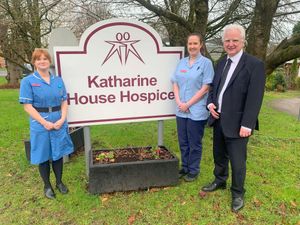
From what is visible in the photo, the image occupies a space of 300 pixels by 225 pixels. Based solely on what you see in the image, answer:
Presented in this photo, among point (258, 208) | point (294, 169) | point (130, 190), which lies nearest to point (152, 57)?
point (130, 190)

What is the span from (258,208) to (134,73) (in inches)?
85.3

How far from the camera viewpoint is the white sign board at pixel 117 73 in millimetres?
3416

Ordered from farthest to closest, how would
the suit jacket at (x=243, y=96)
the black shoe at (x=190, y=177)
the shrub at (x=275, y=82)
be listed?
the shrub at (x=275, y=82) < the black shoe at (x=190, y=177) < the suit jacket at (x=243, y=96)

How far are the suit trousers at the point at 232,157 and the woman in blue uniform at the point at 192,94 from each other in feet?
1.01

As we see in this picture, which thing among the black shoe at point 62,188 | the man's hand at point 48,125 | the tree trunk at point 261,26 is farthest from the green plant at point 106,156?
the tree trunk at point 261,26

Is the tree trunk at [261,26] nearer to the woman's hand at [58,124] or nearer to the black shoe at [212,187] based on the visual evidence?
the black shoe at [212,187]

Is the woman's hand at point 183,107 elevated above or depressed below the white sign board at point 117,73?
below

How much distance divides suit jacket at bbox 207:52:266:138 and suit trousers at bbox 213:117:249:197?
0.42 ft

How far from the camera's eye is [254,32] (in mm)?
5160

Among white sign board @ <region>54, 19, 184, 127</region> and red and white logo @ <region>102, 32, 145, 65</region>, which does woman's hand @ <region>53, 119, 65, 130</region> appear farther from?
red and white logo @ <region>102, 32, 145, 65</region>

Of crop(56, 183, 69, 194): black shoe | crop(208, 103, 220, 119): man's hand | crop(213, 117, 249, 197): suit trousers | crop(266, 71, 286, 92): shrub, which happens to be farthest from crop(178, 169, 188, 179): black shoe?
crop(266, 71, 286, 92): shrub

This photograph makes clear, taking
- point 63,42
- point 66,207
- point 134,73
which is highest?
point 63,42

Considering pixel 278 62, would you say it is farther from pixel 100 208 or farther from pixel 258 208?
pixel 100 208

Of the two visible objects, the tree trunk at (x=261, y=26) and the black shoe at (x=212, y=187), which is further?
the tree trunk at (x=261, y=26)
